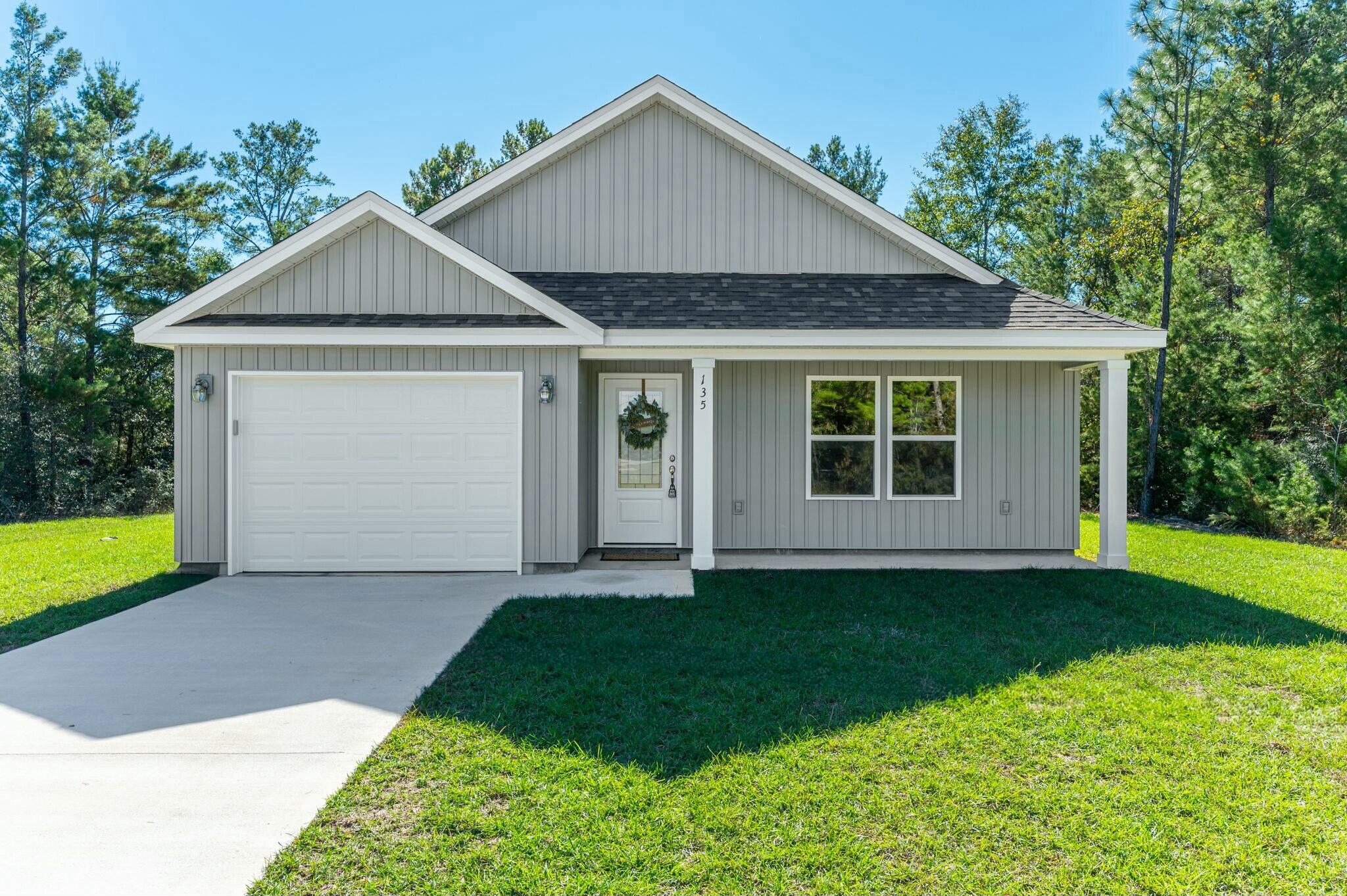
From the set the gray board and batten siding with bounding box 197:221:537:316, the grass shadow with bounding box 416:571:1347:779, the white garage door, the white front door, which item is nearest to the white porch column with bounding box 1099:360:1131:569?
the grass shadow with bounding box 416:571:1347:779

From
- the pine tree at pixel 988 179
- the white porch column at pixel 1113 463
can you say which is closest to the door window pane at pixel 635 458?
the white porch column at pixel 1113 463

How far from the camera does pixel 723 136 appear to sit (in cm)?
1019

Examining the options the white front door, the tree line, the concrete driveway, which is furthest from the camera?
the tree line

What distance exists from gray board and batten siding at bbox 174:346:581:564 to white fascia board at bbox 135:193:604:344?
33 cm

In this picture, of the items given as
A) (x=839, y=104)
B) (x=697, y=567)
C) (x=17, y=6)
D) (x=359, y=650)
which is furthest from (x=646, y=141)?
(x=17, y=6)

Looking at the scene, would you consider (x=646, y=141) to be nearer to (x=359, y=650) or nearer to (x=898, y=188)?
(x=359, y=650)

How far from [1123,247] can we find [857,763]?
21.1 meters

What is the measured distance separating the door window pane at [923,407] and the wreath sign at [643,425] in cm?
290

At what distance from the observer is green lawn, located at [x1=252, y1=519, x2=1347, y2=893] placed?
2797mm

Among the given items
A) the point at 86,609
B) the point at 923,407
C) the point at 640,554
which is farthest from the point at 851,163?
the point at 86,609

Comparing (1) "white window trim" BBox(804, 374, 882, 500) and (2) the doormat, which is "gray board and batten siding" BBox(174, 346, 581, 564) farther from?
(1) "white window trim" BBox(804, 374, 882, 500)

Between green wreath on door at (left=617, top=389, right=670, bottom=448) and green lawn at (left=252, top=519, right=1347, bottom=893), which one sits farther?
green wreath on door at (left=617, top=389, right=670, bottom=448)

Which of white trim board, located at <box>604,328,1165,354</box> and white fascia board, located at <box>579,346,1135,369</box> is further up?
white trim board, located at <box>604,328,1165,354</box>

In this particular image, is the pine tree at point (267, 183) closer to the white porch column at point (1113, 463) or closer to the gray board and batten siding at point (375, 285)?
the gray board and batten siding at point (375, 285)
